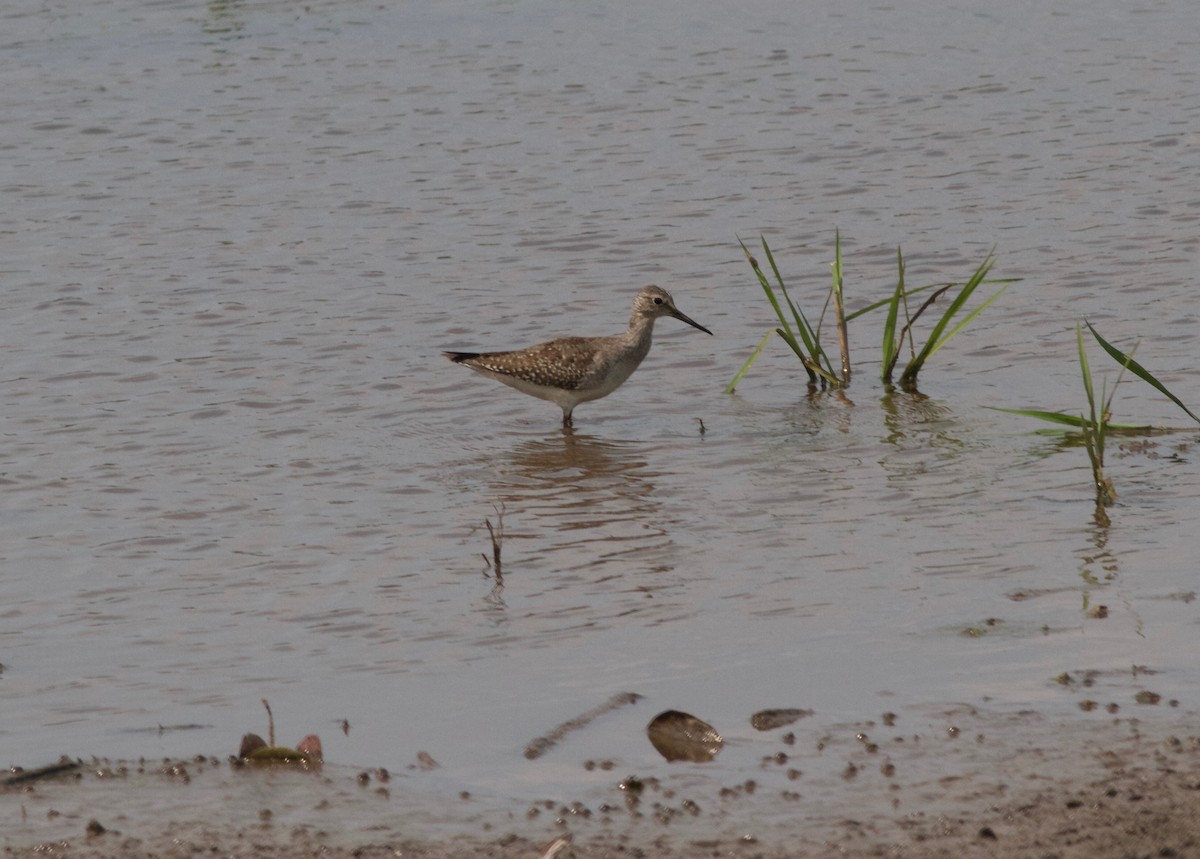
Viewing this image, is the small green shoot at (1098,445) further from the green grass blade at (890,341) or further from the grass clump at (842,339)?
the green grass blade at (890,341)

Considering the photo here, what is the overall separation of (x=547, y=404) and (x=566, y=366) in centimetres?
103

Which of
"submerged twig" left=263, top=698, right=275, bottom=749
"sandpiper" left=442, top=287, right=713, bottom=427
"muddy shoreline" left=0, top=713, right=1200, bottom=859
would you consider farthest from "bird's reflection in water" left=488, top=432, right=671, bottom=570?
"muddy shoreline" left=0, top=713, right=1200, bottom=859

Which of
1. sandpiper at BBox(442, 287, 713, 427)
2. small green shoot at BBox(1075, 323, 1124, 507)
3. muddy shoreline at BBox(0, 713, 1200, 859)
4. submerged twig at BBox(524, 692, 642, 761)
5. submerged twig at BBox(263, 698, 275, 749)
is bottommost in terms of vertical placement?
muddy shoreline at BBox(0, 713, 1200, 859)

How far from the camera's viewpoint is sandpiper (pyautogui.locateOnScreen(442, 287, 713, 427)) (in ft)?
35.9

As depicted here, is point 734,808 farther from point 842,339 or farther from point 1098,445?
point 842,339

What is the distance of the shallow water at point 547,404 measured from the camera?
21.9 feet

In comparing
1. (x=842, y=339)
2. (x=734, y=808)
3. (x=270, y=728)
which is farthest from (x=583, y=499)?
(x=734, y=808)

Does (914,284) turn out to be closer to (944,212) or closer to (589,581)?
(944,212)

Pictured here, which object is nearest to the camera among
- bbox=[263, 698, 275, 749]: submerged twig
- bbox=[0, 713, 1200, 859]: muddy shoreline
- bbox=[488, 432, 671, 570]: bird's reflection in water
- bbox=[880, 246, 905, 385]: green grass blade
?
bbox=[0, 713, 1200, 859]: muddy shoreline

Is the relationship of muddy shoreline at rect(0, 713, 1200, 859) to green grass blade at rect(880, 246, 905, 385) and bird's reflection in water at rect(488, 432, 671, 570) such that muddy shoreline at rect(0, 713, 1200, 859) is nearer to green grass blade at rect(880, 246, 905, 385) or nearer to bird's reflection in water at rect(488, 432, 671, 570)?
bird's reflection in water at rect(488, 432, 671, 570)

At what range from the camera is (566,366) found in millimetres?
10938

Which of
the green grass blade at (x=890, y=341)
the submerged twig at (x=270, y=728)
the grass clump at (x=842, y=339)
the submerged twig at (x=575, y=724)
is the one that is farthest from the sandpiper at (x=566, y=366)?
the submerged twig at (x=270, y=728)

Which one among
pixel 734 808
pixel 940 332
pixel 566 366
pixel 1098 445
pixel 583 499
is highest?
pixel 940 332

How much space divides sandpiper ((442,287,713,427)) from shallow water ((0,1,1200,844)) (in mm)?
331
